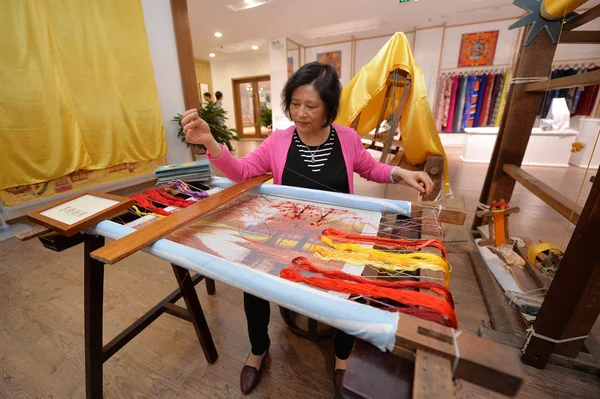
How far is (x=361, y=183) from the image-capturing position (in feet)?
12.6

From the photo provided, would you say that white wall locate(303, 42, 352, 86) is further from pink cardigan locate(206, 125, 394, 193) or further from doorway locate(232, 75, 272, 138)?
pink cardigan locate(206, 125, 394, 193)

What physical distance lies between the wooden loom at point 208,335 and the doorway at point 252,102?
8.26 m

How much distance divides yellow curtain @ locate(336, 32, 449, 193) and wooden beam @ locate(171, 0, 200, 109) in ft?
8.69

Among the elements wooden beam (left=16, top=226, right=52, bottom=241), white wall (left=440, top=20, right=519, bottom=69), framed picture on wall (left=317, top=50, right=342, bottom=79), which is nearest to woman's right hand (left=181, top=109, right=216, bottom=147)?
wooden beam (left=16, top=226, right=52, bottom=241)

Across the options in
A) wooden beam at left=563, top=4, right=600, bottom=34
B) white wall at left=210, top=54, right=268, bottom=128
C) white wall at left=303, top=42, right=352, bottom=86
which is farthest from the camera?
white wall at left=210, top=54, right=268, bottom=128

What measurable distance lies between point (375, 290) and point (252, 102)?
9.53 meters

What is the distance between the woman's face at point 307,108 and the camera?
3.51 ft

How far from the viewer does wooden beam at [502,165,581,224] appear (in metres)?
1.12

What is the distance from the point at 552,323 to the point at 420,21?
20.4ft

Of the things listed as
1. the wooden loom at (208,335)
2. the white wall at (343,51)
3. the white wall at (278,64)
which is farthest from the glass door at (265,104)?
the wooden loom at (208,335)

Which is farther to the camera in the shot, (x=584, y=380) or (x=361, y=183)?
(x=361, y=183)

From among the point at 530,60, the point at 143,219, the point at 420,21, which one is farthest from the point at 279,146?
the point at 420,21

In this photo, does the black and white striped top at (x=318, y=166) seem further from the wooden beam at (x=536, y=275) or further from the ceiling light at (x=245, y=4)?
the ceiling light at (x=245, y=4)

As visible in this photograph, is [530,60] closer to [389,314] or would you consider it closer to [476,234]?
[476,234]
